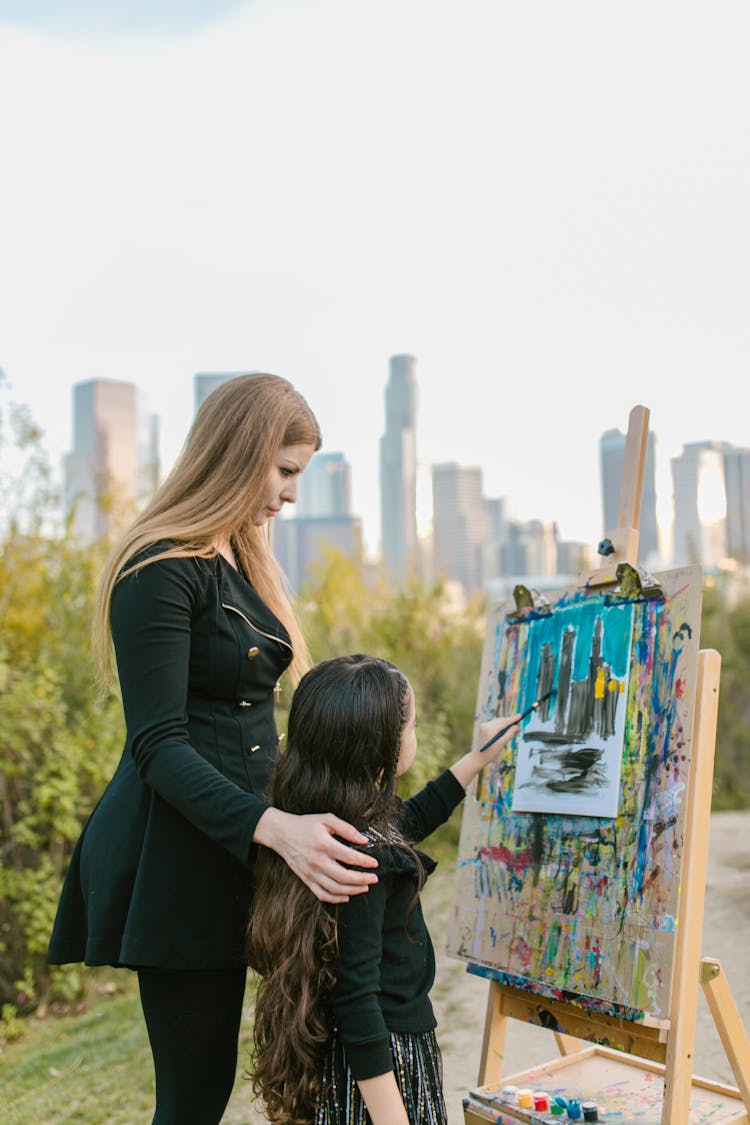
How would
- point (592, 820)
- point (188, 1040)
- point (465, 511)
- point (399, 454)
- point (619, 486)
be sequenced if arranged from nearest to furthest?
point (188, 1040) < point (592, 820) < point (619, 486) < point (465, 511) < point (399, 454)

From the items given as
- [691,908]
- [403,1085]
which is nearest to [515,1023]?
[691,908]

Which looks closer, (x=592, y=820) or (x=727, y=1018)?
(x=727, y=1018)

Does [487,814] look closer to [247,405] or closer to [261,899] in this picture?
[261,899]

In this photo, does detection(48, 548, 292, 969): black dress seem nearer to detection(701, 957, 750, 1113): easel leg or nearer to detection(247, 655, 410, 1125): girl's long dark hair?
detection(247, 655, 410, 1125): girl's long dark hair

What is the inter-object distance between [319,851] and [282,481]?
24.8 inches

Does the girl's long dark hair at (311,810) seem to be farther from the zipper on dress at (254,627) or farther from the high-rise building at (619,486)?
the high-rise building at (619,486)

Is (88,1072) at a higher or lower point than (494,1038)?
lower

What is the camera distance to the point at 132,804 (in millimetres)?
1478

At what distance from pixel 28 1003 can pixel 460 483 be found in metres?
43.3

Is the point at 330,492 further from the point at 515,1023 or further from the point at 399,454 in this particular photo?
the point at 515,1023

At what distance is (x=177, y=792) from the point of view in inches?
53.9

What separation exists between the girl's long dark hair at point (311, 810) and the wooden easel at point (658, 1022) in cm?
54

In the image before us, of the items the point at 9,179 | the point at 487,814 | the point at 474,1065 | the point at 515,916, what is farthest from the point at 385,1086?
the point at 9,179

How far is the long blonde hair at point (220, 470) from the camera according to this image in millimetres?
1537
